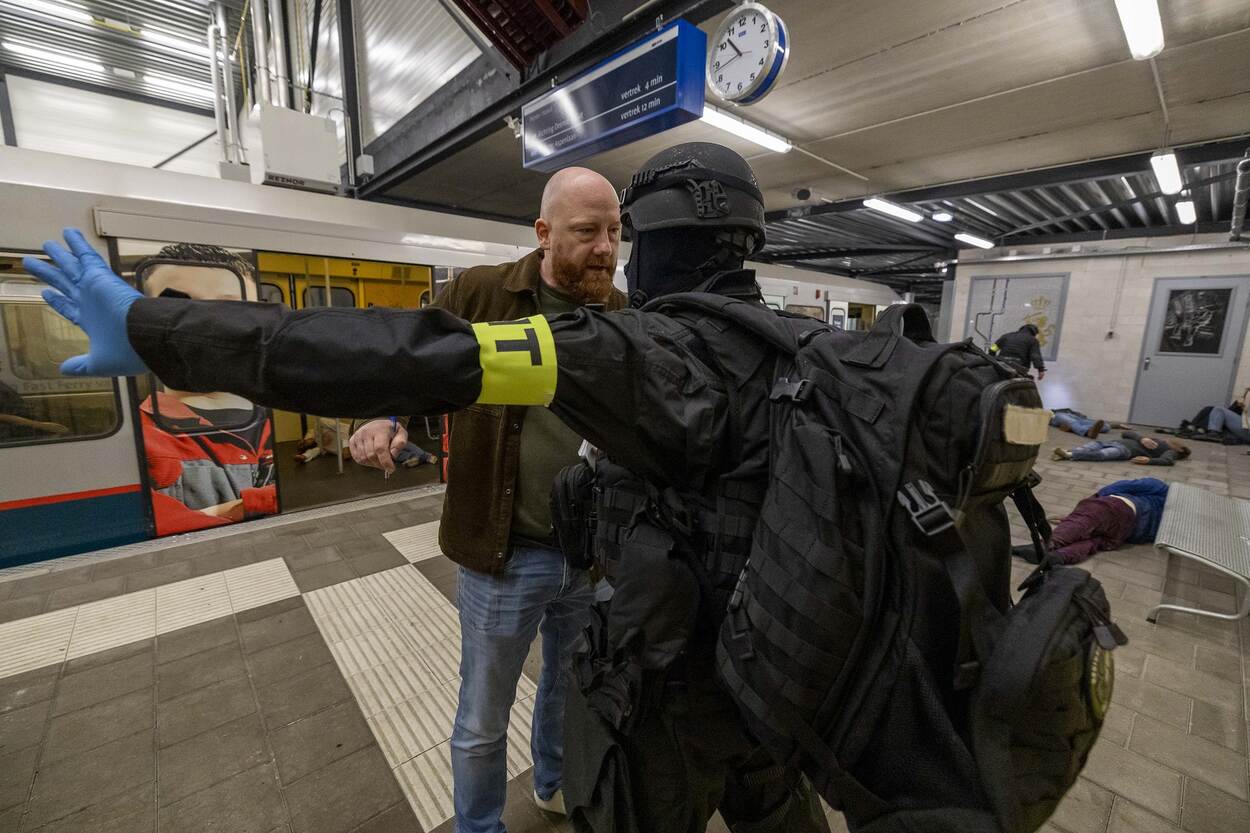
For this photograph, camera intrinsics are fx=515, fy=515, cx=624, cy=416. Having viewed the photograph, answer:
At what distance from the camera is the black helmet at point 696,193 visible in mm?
1091

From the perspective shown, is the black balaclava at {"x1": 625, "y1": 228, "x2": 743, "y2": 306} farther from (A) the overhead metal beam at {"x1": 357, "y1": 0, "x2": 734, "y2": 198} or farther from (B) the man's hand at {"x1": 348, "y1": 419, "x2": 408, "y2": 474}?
(A) the overhead metal beam at {"x1": 357, "y1": 0, "x2": 734, "y2": 198}

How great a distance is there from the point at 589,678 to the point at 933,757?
0.59m

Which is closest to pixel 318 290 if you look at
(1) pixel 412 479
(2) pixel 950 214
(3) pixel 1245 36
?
(1) pixel 412 479

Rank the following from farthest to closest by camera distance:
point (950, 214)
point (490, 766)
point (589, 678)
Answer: point (950, 214) < point (490, 766) < point (589, 678)

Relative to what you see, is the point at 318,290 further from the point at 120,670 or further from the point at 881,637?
the point at 881,637

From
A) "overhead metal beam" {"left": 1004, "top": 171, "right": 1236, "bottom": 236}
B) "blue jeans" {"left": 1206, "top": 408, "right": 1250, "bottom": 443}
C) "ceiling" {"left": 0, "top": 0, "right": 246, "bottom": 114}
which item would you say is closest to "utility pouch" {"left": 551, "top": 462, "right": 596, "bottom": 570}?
"ceiling" {"left": 0, "top": 0, "right": 246, "bottom": 114}

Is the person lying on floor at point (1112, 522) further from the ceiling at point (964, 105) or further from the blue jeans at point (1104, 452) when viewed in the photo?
the ceiling at point (964, 105)

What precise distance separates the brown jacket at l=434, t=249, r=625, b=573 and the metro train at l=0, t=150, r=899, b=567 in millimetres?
1782


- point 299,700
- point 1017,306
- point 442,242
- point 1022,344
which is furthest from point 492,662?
Answer: point 1017,306

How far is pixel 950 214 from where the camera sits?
8.91 metres

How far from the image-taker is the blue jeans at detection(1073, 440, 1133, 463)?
22.9ft

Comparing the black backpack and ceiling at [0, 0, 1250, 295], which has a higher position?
ceiling at [0, 0, 1250, 295]

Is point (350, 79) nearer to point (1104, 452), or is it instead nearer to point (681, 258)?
point (681, 258)

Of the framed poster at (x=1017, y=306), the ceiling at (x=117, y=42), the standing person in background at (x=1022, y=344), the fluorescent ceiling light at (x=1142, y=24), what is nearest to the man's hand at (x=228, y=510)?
the ceiling at (x=117, y=42)
